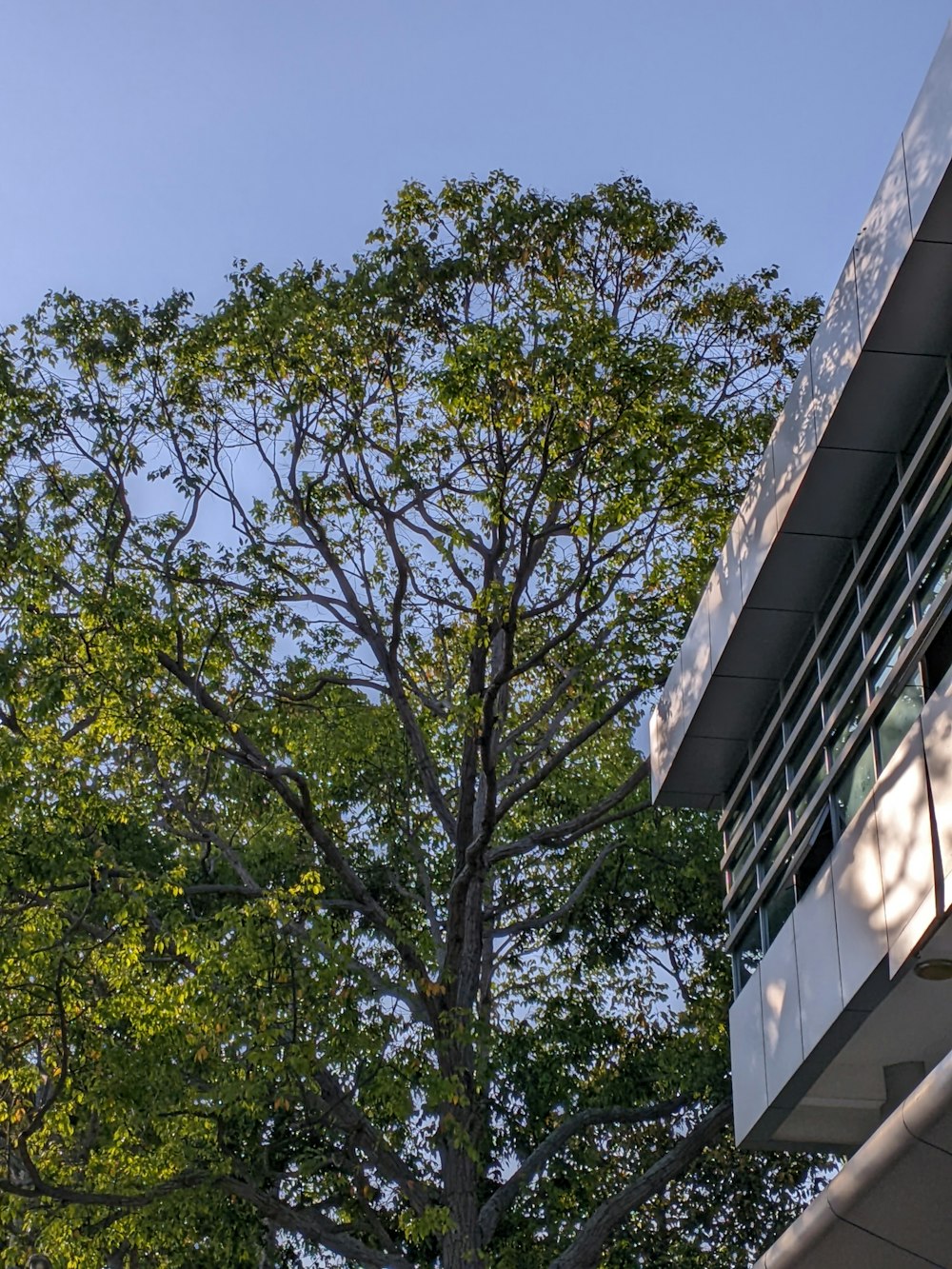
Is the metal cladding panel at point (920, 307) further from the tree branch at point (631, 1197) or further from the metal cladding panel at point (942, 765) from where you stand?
the tree branch at point (631, 1197)

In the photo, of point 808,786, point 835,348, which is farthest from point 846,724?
point 835,348

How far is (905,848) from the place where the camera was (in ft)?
25.5

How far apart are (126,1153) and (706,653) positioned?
706cm

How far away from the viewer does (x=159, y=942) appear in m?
13.6

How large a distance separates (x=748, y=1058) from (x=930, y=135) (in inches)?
267

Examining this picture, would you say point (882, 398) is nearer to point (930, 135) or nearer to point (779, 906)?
point (930, 135)

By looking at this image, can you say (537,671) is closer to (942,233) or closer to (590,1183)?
(590,1183)

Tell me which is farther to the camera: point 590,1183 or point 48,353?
point 590,1183

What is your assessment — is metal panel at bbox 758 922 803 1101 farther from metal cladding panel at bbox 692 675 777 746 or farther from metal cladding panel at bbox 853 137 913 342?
metal cladding panel at bbox 853 137 913 342

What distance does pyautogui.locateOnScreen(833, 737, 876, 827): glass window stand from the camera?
859cm

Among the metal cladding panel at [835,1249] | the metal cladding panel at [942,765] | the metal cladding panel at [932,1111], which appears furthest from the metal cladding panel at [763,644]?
the metal cladding panel at [932,1111]

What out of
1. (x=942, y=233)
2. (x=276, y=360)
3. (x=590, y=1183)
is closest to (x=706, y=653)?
(x=942, y=233)

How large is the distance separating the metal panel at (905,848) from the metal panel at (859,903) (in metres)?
0.13

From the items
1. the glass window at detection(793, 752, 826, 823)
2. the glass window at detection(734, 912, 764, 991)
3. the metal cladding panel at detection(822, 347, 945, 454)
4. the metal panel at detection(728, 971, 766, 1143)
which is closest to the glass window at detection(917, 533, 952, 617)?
the metal cladding panel at detection(822, 347, 945, 454)
